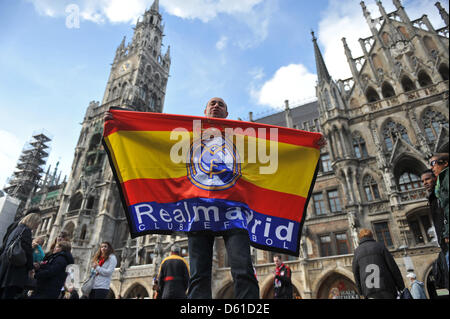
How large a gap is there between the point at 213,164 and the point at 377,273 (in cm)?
325

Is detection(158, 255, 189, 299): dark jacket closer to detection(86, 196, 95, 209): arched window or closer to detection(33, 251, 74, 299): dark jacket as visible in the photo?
detection(33, 251, 74, 299): dark jacket

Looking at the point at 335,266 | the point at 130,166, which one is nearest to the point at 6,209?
the point at 130,166

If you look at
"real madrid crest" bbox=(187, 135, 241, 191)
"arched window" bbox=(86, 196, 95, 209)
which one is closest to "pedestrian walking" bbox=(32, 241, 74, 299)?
"real madrid crest" bbox=(187, 135, 241, 191)

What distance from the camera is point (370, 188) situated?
1817 cm

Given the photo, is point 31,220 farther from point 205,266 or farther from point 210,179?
point 205,266

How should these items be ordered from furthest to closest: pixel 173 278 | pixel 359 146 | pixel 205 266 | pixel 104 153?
pixel 104 153, pixel 359 146, pixel 173 278, pixel 205 266

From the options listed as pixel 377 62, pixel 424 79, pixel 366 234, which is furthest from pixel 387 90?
pixel 366 234

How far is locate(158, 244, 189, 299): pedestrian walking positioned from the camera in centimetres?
553

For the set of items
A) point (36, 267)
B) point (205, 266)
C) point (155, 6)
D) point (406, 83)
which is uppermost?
point (155, 6)

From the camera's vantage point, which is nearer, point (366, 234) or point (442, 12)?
point (366, 234)

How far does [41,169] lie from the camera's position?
155 feet

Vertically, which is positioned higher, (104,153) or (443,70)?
(104,153)

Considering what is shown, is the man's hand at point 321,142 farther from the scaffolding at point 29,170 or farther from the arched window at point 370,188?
the scaffolding at point 29,170
